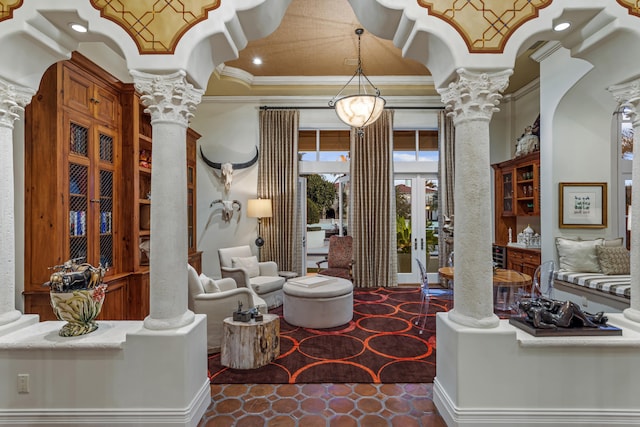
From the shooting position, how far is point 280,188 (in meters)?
6.09

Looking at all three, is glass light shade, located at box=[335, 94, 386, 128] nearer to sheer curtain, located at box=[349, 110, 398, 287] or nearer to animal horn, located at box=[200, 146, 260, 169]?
sheer curtain, located at box=[349, 110, 398, 287]

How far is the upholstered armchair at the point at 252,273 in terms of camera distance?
4.45m

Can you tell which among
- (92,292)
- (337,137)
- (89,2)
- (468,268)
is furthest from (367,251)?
(89,2)

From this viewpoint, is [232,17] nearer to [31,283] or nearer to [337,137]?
[31,283]

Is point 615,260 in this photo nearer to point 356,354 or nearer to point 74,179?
point 356,354

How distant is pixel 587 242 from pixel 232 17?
4.96m

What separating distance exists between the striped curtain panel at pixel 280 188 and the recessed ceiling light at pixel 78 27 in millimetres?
3874

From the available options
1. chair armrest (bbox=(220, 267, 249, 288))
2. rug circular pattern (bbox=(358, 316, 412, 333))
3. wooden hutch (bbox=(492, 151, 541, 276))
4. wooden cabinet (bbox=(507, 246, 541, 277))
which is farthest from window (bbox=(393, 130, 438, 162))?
chair armrest (bbox=(220, 267, 249, 288))

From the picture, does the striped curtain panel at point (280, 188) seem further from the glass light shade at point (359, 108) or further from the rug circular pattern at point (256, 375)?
the rug circular pattern at point (256, 375)

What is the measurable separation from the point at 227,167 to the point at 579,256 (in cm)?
556

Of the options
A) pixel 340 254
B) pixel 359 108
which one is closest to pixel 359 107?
pixel 359 108

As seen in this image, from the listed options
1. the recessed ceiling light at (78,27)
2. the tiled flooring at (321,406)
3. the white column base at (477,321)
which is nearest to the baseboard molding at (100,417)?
the tiled flooring at (321,406)

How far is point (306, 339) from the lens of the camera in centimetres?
371

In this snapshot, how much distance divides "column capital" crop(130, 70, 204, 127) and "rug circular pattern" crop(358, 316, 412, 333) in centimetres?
318
